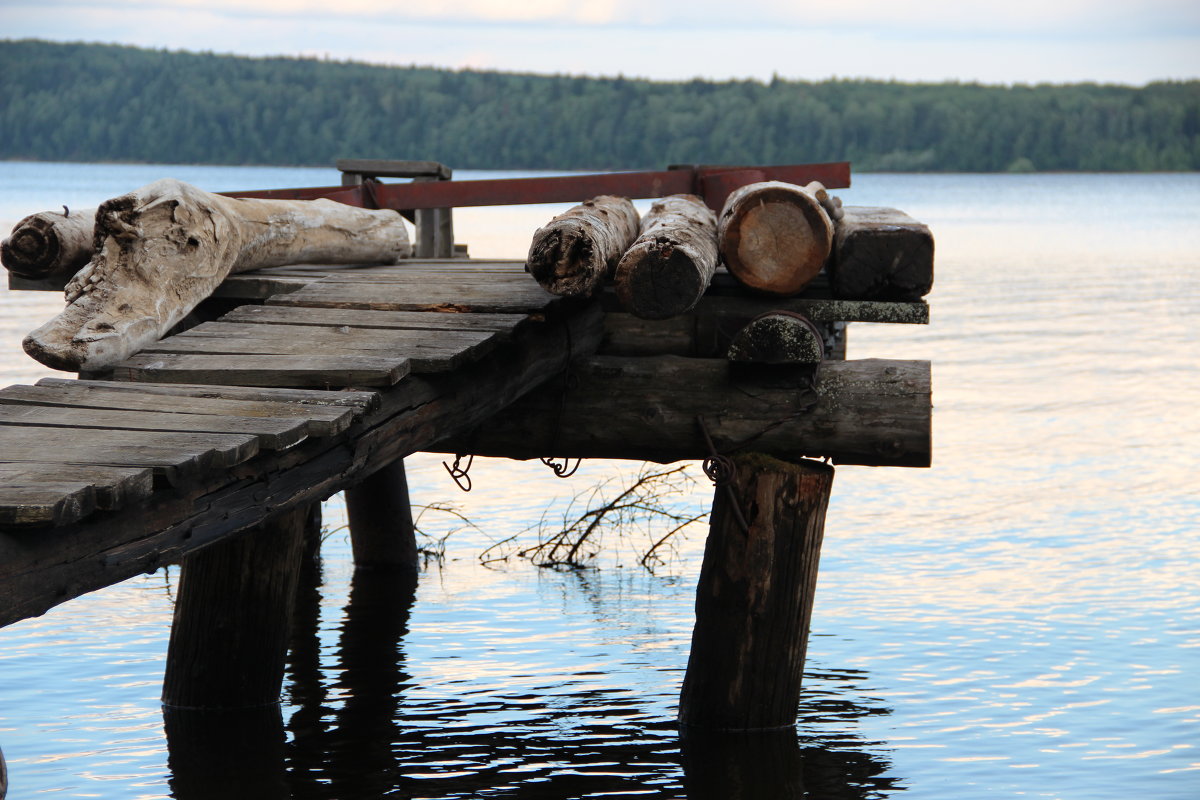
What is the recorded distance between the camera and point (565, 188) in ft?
30.5

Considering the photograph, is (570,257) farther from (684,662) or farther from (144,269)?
(684,662)

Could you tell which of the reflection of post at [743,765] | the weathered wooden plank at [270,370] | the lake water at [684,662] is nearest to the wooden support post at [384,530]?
the lake water at [684,662]

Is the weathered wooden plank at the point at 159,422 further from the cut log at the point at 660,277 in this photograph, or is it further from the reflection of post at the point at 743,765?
the reflection of post at the point at 743,765

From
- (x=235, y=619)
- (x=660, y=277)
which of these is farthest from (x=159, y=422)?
(x=235, y=619)

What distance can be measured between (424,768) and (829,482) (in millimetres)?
2199

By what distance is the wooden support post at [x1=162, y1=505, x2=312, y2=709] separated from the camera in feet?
23.8

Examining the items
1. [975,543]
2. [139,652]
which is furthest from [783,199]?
[975,543]

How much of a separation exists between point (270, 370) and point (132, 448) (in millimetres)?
1163

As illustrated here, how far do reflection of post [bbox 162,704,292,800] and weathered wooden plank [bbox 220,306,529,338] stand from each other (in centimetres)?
200

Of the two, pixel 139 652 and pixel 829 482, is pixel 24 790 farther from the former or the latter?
pixel 829 482

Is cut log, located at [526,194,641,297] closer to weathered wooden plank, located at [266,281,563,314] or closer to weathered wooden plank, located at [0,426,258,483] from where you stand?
weathered wooden plank, located at [266,281,563,314]

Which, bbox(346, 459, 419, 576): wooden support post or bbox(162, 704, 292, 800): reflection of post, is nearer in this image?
bbox(162, 704, 292, 800): reflection of post

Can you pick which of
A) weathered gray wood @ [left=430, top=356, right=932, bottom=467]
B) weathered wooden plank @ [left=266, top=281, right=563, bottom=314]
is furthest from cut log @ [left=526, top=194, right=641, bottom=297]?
weathered gray wood @ [left=430, top=356, right=932, bottom=467]

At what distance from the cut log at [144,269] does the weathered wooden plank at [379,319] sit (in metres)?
0.24
